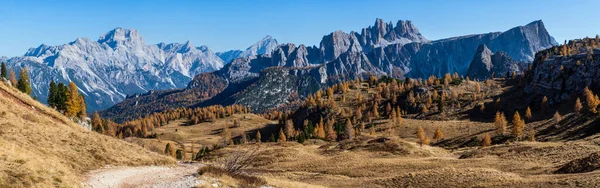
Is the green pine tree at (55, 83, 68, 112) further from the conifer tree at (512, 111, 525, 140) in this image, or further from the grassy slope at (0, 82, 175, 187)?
the conifer tree at (512, 111, 525, 140)

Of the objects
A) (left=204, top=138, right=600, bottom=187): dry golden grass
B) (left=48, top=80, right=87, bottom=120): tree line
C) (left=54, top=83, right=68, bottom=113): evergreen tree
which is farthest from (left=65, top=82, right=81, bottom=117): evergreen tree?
(left=204, top=138, right=600, bottom=187): dry golden grass

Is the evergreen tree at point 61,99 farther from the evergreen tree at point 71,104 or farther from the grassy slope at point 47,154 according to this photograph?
the grassy slope at point 47,154

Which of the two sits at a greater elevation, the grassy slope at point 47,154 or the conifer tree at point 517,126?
the grassy slope at point 47,154

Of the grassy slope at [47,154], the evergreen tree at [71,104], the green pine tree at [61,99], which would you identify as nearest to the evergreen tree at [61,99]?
the green pine tree at [61,99]

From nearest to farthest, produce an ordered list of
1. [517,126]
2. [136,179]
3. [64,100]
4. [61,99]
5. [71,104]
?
[136,179] → [61,99] → [64,100] → [71,104] → [517,126]

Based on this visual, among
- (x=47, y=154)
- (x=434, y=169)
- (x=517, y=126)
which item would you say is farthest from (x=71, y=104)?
(x=517, y=126)

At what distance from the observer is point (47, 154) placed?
103 ft

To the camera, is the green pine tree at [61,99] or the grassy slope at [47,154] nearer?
the grassy slope at [47,154]

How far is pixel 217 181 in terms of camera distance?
28.1 meters

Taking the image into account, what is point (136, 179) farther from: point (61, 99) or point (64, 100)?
point (64, 100)

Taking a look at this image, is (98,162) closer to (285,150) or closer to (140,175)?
(140,175)

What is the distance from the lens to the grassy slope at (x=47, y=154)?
2185 cm

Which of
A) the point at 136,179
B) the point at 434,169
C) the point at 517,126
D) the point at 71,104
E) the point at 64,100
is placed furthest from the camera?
the point at 517,126

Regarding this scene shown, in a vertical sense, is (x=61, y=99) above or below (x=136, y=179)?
above
